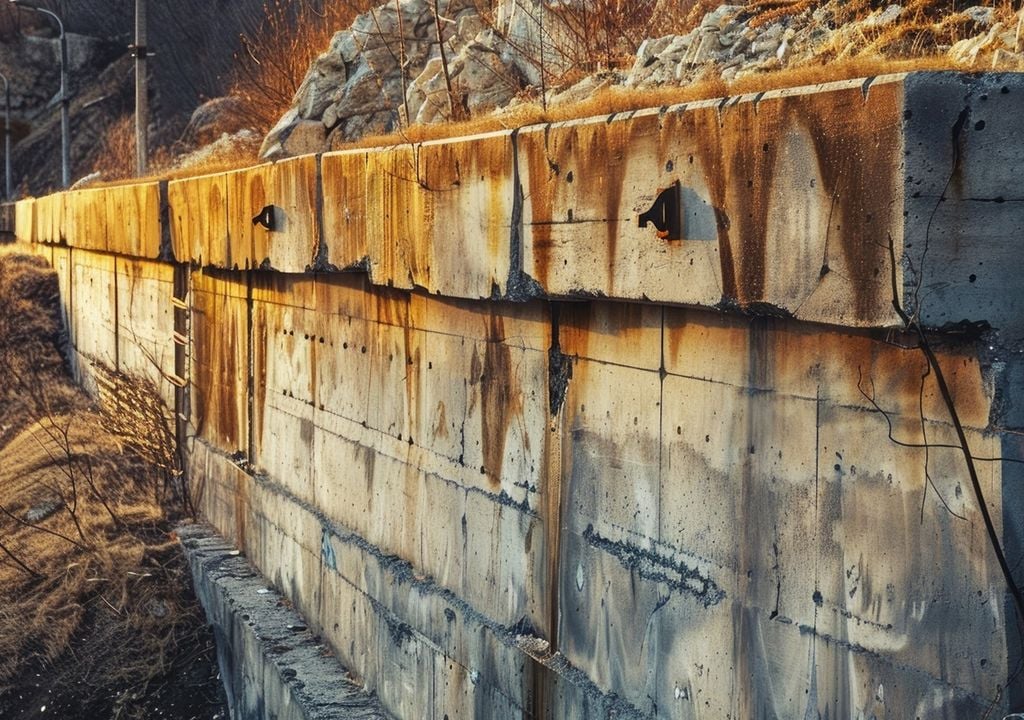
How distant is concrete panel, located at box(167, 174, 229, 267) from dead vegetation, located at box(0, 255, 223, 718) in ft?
5.42

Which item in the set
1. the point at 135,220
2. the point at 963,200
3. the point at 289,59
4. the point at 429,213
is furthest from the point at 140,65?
the point at 963,200

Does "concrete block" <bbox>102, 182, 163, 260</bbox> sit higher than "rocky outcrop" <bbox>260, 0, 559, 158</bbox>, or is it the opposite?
"rocky outcrop" <bbox>260, 0, 559, 158</bbox>

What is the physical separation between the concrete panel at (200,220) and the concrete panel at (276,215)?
0.40ft

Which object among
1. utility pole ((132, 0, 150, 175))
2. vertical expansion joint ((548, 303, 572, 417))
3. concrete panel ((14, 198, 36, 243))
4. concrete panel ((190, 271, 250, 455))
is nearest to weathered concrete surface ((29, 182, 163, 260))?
concrete panel ((190, 271, 250, 455))

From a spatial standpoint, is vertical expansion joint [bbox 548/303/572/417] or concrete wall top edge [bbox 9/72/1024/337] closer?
concrete wall top edge [bbox 9/72/1024/337]

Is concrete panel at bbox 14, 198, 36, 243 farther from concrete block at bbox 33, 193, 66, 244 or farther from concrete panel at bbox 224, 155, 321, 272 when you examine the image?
concrete panel at bbox 224, 155, 321, 272

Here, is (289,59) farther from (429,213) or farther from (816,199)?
(816,199)

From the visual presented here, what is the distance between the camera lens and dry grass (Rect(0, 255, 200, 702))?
7.80 m

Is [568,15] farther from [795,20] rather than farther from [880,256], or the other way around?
[880,256]

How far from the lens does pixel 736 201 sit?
3.50 metres

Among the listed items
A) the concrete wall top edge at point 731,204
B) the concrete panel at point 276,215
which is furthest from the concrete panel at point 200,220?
the concrete wall top edge at point 731,204

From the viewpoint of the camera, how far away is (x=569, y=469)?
14.7ft

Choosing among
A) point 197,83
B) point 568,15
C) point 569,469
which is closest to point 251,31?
point 197,83

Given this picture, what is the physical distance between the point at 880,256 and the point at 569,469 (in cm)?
171
